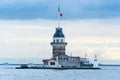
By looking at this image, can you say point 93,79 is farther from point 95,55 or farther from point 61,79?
point 95,55

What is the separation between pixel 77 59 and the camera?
656 feet

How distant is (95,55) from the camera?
634ft

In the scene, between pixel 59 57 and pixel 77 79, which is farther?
pixel 59 57

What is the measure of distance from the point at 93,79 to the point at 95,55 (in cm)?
6436

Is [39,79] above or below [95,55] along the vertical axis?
below

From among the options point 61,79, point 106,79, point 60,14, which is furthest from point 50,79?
point 60,14

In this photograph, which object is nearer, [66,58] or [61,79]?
[61,79]

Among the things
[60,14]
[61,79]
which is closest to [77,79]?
[61,79]

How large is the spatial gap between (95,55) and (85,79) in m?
63.4

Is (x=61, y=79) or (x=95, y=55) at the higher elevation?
(x=95, y=55)

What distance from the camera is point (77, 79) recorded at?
12694 centimetres

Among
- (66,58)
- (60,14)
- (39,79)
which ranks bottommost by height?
(39,79)

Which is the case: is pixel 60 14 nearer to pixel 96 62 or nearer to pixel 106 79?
pixel 96 62

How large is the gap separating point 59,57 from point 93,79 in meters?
70.6
